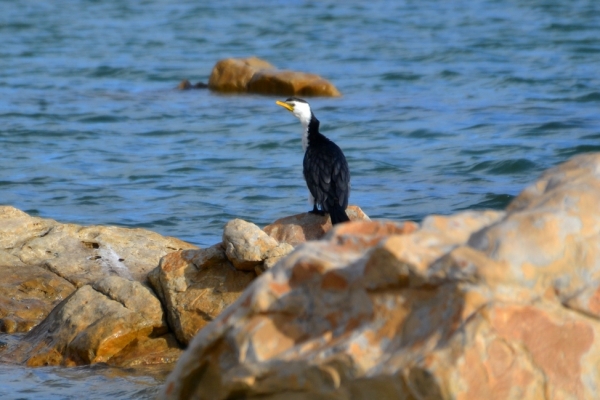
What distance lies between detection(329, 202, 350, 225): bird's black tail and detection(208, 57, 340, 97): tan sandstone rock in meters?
9.43

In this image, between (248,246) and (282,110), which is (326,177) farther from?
(282,110)

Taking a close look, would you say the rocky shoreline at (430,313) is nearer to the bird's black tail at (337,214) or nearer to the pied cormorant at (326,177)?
the bird's black tail at (337,214)

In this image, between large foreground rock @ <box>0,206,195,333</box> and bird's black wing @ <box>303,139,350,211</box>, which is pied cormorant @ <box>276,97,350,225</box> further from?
large foreground rock @ <box>0,206,195,333</box>

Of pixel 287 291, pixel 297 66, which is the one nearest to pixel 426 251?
pixel 287 291

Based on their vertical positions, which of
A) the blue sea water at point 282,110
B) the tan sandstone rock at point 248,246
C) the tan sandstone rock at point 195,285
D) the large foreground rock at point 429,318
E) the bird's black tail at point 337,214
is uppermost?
the large foreground rock at point 429,318

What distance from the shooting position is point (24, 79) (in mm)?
19656

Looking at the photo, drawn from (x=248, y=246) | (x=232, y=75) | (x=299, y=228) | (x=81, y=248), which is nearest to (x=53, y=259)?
(x=81, y=248)

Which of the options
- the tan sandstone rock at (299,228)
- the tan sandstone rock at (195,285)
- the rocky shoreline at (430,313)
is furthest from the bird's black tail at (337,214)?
the rocky shoreline at (430,313)

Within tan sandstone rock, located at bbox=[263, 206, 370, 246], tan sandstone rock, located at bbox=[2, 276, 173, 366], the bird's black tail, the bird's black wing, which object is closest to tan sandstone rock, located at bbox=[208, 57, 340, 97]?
the bird's black wing

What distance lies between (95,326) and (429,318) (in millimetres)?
2808

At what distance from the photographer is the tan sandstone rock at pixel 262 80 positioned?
16594mm

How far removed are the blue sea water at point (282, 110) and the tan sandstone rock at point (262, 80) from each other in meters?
0.43

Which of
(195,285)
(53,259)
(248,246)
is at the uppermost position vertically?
(248,246)

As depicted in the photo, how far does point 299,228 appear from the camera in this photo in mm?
7004
